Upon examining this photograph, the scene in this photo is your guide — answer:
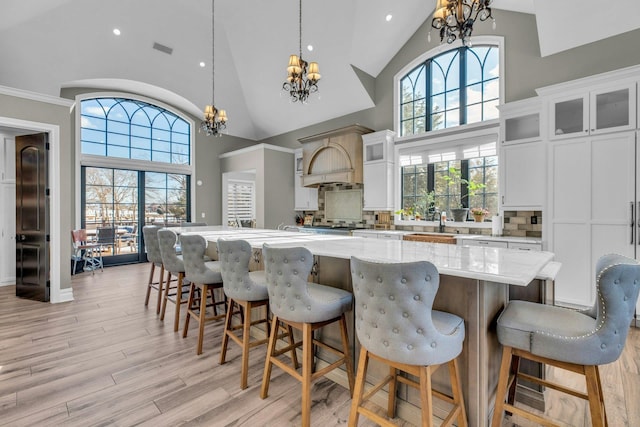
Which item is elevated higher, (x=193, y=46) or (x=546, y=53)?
(x=193, y=46)

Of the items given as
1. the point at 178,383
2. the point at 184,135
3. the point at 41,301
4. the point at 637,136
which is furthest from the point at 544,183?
the point at 184,135

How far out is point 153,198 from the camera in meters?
7.27

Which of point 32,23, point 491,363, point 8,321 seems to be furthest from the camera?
point 32,23

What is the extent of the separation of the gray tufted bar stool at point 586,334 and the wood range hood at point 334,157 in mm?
4514

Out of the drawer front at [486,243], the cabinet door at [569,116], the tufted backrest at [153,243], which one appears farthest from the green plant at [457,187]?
the tufted backrest at [153,243]

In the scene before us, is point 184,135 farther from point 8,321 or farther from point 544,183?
point 544,183

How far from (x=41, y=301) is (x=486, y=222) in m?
6.56

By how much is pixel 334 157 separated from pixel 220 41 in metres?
3.36

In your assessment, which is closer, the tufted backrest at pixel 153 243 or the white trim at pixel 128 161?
the tufted backrest at pixel 153 243

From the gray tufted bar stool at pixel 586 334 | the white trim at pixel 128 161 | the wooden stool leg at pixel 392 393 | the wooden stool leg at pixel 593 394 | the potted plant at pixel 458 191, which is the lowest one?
the wooden stool leg at pixel 392 393

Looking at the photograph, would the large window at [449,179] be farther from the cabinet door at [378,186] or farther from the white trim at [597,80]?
the white trim at [597,80]

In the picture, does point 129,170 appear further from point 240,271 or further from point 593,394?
point 593,394

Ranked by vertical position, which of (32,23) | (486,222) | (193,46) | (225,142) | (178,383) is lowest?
(178,383)

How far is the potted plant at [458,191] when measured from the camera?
4863 millimetres
